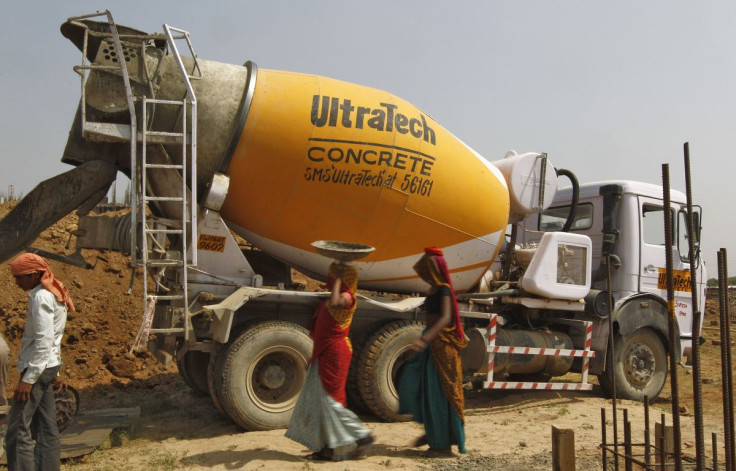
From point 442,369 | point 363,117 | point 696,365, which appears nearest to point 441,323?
point 442,369

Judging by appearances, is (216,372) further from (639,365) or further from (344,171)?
(639,365)

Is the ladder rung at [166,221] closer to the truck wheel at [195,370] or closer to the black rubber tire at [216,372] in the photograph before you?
the black rubber tire at [216,372]

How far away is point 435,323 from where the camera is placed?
532cm

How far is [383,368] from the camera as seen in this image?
265 inches

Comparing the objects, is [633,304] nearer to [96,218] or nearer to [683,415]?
[683,415]

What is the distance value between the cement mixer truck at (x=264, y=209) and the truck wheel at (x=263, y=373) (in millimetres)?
14

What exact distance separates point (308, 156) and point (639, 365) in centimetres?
554

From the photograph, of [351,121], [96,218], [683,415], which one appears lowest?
[683,415]

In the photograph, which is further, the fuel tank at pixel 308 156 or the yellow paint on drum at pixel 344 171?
the yellow paint on drum at pixel 344 171

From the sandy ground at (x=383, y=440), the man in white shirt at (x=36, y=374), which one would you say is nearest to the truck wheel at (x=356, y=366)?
the sandy ground at (x=383, y=440)

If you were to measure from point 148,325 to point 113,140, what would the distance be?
1726 mm

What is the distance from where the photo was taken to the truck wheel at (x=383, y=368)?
6672 millimetres

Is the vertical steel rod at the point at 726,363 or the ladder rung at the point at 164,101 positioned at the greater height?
the ladder rung at the point at 164,101

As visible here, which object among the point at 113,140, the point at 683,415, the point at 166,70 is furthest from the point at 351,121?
the point at 683,415
